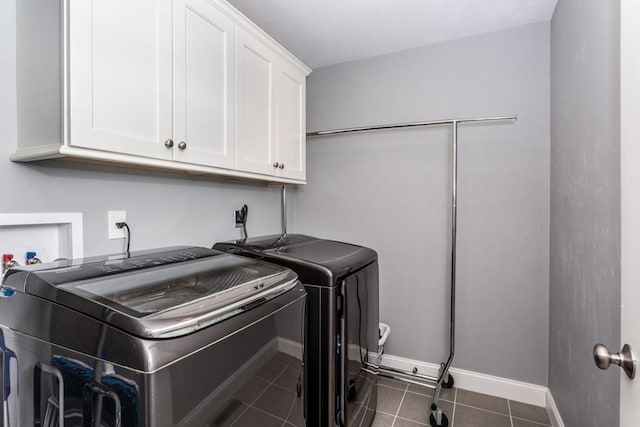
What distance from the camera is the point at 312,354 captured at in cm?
141

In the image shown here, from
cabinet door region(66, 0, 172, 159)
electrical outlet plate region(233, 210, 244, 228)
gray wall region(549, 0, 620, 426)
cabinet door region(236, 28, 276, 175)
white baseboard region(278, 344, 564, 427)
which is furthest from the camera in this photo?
electrical outlet plate region(233, 210, 244, 228)

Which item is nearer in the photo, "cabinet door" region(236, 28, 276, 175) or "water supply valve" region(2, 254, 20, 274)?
"water supply valve" region(2, 254, 20, 274)

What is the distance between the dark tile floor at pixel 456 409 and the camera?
1893 millimetres

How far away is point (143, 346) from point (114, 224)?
3.03ft

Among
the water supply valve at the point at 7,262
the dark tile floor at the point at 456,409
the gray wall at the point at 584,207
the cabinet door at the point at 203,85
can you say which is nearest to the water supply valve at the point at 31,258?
the water supply valve at the point at 7,262

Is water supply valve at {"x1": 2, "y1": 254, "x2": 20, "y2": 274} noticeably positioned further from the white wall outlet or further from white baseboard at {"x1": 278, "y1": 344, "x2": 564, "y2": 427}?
white baseboard at {"x1": 278, "y1": 344, "x2": 564, "y2": 427}

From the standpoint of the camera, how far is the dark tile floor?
1893mm

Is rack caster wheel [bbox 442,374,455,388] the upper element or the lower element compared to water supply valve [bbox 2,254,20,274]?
lower

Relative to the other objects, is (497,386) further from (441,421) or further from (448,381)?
(441,421)

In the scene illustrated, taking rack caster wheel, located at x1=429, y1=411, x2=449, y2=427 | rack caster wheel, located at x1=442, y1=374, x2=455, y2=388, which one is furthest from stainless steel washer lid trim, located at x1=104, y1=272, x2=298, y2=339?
rack caster wheel, located at x1=442, y1=374, x2=455, y2=388

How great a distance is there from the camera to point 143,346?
66cm

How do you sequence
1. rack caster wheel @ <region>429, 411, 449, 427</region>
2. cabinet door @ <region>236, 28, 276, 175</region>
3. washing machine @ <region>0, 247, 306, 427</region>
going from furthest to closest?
1. rack caster wheel @ <region>429, 411, 449, 427</region>
2. cabinet door @ <region>236, 28, 276, 175</region>
3. washing machine @ <region>0, 247, 306, 427</region>

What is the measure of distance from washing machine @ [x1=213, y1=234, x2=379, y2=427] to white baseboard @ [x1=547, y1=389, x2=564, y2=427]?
3.42 feet


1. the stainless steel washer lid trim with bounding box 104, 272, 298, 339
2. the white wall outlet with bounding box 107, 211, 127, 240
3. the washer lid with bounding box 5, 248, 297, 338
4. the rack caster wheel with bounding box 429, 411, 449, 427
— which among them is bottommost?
the rack caster wheel with bounding box 429, 411, 449, 427
